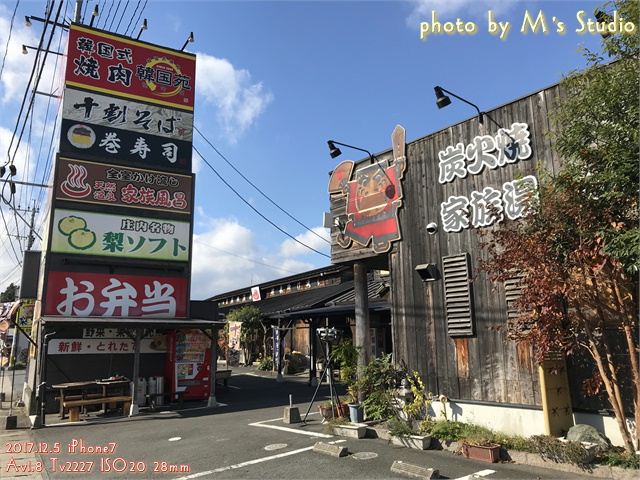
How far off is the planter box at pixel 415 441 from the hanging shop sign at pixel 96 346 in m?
12.1

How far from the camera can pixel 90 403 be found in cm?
1517

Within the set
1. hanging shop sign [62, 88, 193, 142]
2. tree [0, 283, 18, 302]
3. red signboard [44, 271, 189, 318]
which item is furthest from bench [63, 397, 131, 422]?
tree [0, 283, 18, 302]

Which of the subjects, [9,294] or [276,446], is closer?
[276,446]

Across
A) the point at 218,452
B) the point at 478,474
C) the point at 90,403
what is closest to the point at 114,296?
the point at 90,403

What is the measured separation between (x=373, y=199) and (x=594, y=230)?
22.1 feet

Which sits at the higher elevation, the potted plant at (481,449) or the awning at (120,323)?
the awning at (120,323)

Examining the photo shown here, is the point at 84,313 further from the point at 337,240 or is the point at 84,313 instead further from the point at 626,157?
the point at 626,157

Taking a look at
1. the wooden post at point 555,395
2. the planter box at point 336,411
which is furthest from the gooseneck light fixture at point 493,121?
the planter box at point 336,411

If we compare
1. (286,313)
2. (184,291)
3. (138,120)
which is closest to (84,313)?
(184,291)

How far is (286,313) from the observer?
24906 millimetres

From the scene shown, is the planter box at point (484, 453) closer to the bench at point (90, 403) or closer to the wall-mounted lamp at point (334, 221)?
the wall-mounted lamp at point (334, 221)

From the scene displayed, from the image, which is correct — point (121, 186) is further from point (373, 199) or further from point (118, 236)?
point (373, 199)

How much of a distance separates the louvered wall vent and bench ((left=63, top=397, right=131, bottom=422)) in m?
11.5

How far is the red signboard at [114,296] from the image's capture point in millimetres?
17094
